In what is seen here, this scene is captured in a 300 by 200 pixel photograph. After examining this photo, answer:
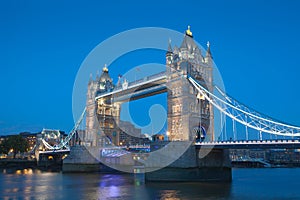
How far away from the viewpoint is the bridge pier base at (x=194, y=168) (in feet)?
93.9

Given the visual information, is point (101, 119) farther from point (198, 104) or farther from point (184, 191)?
point (184, 191)

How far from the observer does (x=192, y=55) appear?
3672 centimetres

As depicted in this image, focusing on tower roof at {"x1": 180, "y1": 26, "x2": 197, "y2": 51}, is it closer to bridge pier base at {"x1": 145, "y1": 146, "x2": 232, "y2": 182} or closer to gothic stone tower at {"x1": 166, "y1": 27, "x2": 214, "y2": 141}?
gothic stone tower at {"x1": 166, "y1": 27, "x2": 214, "y2": 141}

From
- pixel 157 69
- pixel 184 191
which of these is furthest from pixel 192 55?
pixel 184 191

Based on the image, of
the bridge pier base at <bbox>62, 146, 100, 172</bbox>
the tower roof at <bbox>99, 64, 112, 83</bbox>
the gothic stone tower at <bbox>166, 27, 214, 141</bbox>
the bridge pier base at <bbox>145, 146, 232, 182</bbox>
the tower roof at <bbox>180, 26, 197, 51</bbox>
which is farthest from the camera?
the tower roof at <bbox>99, 64, 112, 83</bbox>

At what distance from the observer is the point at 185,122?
3378 cm

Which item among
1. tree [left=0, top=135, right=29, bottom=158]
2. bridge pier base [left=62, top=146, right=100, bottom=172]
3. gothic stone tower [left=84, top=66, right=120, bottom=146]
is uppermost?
gothic stone tower [left=84, top=66, right=120, bottom=146]

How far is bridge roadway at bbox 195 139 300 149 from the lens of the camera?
23.7m

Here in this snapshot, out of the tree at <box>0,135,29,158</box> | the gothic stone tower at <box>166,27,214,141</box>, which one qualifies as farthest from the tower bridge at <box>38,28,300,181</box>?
the tree at <box>0,135,29,158</box>

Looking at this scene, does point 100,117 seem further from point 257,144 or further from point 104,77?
point 257,144

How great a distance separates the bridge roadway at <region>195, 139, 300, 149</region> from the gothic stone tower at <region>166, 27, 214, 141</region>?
15.9 ft

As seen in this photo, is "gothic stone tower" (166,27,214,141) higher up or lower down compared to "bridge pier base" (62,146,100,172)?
higher up

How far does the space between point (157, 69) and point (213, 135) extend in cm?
1295

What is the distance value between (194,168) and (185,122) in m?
6.05
